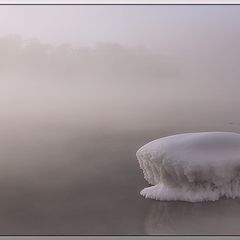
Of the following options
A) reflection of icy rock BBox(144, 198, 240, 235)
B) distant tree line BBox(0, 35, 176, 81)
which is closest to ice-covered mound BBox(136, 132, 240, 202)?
reflection of icy rock BBox(144, 198, 240, 235)

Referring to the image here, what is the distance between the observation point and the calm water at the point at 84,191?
2895mm

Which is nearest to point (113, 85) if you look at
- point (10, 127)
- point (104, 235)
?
point (10, 127)

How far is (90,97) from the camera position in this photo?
3008 mm

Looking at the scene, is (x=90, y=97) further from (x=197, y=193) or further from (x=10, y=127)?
(x=197, y=193)

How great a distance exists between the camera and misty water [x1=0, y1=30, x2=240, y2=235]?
2967 millimetres

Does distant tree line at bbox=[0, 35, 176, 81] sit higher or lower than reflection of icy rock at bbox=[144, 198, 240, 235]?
higher

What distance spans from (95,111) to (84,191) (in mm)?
426

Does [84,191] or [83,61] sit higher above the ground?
[83,61]

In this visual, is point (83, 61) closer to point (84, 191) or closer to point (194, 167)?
point (84, 191)

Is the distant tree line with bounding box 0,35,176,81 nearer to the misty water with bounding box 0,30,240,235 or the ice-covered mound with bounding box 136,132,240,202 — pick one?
the misty water with bounding box 0,30,240,235

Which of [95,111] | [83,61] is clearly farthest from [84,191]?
[83,61]

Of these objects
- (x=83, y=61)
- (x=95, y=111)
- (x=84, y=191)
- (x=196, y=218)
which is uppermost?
(x=83, y=61)

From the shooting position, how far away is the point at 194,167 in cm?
286

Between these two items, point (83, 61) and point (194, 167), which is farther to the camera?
point (83, 61)
